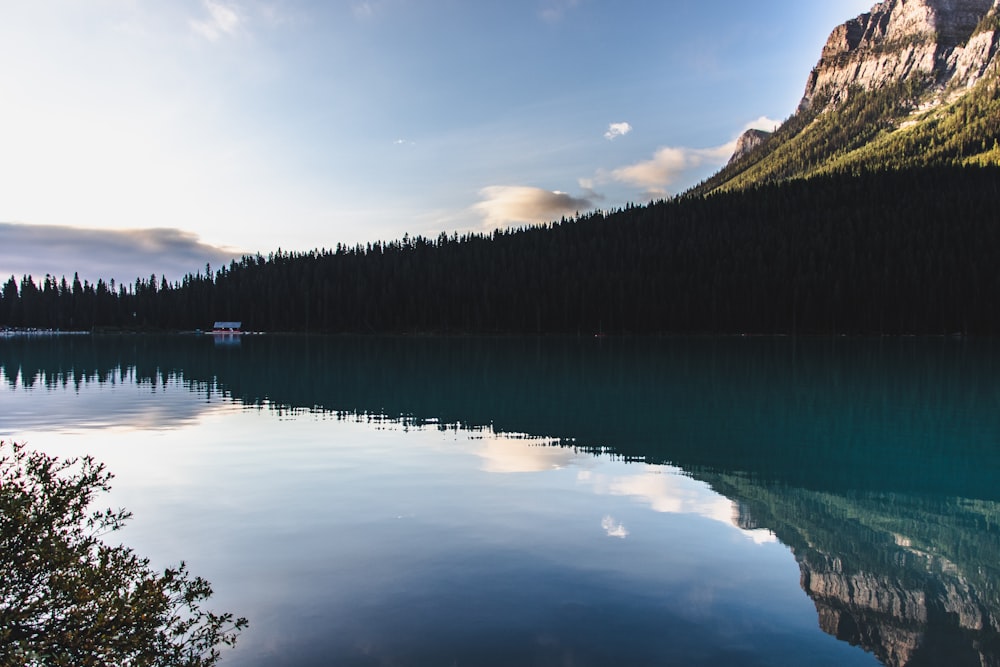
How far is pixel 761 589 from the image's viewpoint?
12273 mm

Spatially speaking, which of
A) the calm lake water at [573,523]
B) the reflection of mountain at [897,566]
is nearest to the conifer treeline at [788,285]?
the calm lake water at [573,523]

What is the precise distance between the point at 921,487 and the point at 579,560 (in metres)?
12.5

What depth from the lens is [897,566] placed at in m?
13.5

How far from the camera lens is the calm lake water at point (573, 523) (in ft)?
34.2

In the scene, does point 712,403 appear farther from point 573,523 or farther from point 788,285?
point 788,285

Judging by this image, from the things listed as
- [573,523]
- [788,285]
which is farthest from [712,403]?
[788,285]

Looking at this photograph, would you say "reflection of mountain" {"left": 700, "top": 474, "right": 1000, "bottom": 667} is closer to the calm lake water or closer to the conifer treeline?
the calm lake water

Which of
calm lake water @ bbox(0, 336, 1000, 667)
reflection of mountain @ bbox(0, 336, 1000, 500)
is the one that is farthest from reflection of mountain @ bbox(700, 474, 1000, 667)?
reflection of mountain @ bbox(0, 336, 1000, 500)

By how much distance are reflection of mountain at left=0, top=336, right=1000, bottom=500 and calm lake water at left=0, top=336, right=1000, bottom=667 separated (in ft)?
0.88

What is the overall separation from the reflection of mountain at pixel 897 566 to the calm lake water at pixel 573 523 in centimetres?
6

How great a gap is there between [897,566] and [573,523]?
6.71 meters

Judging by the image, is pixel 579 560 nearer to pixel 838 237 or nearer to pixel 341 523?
pixel 341 523

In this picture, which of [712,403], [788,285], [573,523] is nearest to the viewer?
[573,523]

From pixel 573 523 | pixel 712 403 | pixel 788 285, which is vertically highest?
pixel 788 285
